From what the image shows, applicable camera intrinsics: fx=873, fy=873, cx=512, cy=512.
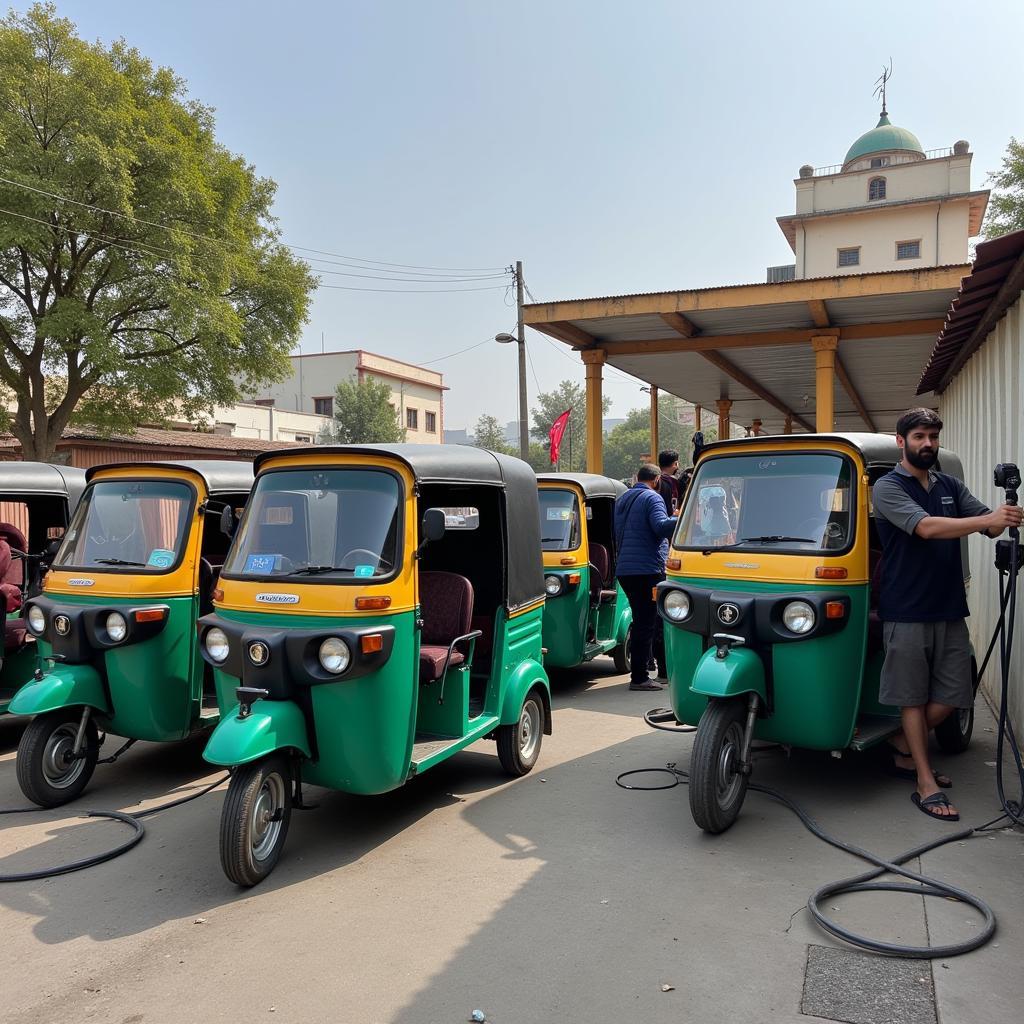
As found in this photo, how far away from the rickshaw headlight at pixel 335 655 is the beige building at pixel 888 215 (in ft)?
135

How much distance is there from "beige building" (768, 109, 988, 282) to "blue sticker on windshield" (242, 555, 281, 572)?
134 ft

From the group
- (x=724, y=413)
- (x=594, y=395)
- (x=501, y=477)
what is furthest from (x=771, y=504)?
(x=724, y=413)

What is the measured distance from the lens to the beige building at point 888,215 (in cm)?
4231

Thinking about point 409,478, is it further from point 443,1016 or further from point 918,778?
point 918,778

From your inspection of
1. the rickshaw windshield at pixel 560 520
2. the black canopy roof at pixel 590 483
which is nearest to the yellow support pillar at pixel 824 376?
the black canopy roof at pixel 590 483

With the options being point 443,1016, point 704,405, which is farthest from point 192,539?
point 704,405

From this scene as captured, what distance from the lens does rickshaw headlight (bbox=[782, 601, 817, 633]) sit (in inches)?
187

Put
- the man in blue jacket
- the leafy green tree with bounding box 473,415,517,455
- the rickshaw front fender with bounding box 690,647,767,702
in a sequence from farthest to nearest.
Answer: the leafy green tree with bounding box 473,415,517,455 → the man in blue jacket → the rickshaw front fender with bounding box 690,647,767,702

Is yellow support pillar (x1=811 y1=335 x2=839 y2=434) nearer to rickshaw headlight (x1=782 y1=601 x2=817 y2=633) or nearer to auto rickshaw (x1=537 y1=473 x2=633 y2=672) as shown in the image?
Answer: auto rickshaw (x1=537 y1=473 x2=633 y2=672)

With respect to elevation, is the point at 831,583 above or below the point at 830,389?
below

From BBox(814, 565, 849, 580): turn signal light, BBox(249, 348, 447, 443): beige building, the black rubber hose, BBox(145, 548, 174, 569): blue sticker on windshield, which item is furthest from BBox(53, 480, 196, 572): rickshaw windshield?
BBox(249, 348, 447, 443): beige building

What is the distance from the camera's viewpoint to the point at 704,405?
28.1 m

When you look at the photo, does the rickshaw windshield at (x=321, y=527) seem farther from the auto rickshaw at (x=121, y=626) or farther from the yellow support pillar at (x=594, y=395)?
the yellow support pillar at (x=594, y=395)

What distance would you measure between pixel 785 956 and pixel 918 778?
198 centimetres
